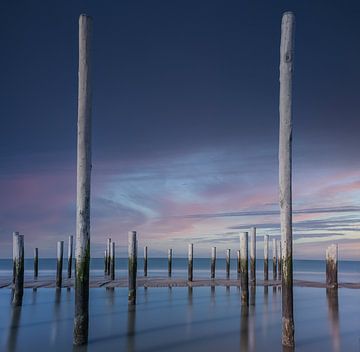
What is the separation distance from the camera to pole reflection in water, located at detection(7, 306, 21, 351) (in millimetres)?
10227

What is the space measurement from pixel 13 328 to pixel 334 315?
9.67 metres

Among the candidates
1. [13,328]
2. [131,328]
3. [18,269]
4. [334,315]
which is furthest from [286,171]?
[18,269]

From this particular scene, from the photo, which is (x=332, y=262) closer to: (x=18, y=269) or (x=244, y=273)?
(x=244, y=273)

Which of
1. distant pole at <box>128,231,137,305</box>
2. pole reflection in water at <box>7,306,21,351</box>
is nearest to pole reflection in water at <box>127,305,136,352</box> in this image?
distant pole at <box>128,231,137,305</box>

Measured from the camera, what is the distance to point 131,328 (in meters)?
12.0

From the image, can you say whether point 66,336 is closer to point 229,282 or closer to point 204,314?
point 204,314

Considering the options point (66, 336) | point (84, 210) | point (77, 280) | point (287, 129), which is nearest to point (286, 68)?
point (287, 129)

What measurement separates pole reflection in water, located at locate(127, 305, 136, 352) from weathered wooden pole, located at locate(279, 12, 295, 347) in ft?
10.1

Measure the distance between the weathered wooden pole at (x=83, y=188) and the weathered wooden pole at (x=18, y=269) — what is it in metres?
7.71

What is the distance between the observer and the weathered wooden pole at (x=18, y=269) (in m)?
16.5

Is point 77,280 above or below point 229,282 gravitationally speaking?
above

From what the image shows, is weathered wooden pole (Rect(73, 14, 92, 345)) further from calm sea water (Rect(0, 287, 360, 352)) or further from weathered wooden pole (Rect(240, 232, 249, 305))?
weathered wooden pole (Rect(240, 232, 249, 305))

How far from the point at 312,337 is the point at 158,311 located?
550 cm

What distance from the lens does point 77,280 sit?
372 inches
